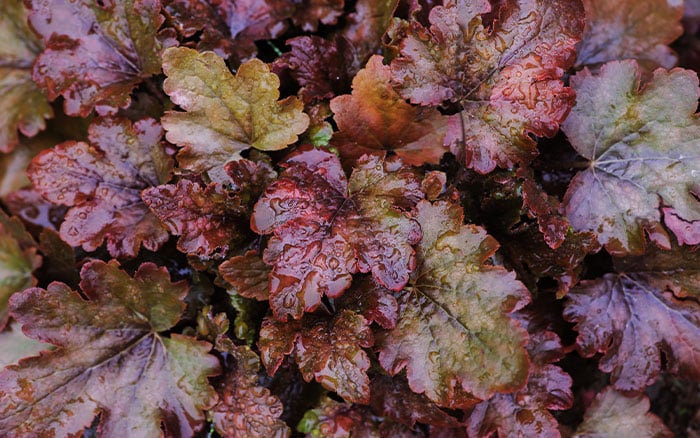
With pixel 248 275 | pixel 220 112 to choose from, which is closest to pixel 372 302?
pixel 248 275

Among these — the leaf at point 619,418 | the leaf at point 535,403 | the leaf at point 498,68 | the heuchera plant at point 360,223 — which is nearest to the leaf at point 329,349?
the heuchera plant at point 360,223

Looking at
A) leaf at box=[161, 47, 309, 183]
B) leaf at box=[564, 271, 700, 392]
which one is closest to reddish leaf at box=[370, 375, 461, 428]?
leaf at box=[564, 271, 700, 392]

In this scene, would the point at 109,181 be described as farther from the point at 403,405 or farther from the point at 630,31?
the point at 630,31

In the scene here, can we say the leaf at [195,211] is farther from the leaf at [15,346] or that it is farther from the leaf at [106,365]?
the leaf at [15,346]

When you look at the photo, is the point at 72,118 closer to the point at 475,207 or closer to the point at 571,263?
the point at 475,207

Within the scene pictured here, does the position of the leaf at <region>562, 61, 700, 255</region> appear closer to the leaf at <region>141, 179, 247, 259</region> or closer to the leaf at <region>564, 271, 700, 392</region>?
the leaf at <region>564, 271, 700, 392</region>

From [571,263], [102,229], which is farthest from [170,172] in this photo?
[571,263]
